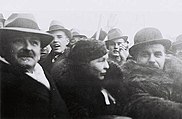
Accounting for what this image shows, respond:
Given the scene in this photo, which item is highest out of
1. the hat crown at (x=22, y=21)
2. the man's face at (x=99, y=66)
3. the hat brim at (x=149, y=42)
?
the hat crown at (x=22, y=21)

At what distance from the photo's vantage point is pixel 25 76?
6.77 ft

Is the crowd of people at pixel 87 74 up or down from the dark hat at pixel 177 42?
down

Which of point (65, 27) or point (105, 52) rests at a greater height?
point (65, 27)

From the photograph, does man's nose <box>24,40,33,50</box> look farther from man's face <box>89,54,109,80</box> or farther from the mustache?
man's face <box>89,54,109,80</box>

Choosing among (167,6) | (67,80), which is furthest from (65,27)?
(167,6)

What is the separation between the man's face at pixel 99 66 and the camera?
6.73 feet

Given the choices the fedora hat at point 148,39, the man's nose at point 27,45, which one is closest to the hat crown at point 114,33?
the fedora hat at point 148,39

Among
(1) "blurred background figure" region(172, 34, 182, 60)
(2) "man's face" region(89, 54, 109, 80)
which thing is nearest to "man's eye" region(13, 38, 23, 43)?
(2) "man's face" region(89, 54, 109, 80)

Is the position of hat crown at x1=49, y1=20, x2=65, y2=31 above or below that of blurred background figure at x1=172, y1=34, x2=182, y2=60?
above

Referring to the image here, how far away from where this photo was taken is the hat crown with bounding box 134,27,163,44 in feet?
6.66

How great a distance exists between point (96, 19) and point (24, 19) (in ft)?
1.64

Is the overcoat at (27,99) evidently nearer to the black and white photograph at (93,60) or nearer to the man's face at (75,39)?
the black and white photograph at (93,60)

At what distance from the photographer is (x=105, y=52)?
2.05 metres

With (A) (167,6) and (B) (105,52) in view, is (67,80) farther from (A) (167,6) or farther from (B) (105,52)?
(A) (167,6)
